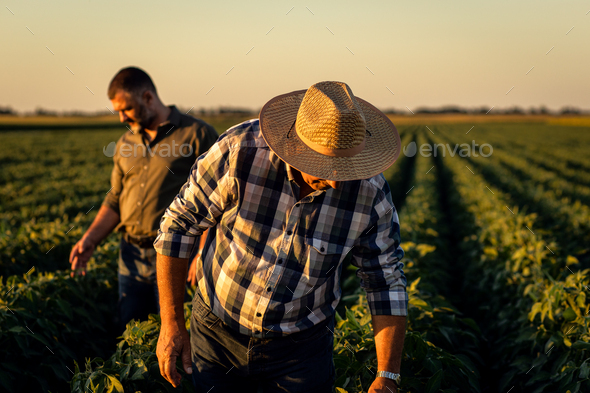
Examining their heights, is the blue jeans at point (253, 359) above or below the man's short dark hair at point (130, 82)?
below

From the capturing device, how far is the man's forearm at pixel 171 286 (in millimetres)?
1527

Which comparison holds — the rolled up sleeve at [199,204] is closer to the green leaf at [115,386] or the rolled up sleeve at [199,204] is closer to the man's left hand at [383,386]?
the green leaf at [115,386]

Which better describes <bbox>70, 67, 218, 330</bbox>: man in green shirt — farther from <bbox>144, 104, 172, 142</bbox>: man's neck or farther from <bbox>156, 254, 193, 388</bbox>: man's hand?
<bbox>156, 254, 193, 388</bbox>: man's hand

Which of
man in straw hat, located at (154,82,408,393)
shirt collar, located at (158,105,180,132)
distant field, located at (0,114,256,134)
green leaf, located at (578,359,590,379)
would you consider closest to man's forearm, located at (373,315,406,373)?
man in straw hat, located at (154,82,408,393)

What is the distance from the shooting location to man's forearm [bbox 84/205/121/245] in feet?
9.43

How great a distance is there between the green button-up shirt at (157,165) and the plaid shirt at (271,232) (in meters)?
1.34

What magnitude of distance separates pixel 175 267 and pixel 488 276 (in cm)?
426

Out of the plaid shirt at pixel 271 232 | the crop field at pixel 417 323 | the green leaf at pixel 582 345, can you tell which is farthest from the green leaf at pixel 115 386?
the green leaf at pixel 582 345

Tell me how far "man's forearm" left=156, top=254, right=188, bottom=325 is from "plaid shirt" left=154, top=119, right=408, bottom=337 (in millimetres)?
54

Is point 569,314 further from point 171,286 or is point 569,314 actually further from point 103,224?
point 103,224

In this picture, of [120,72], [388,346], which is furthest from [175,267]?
[120,72]

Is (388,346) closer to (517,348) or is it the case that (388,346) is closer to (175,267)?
(175,267)

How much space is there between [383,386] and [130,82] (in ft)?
7.90

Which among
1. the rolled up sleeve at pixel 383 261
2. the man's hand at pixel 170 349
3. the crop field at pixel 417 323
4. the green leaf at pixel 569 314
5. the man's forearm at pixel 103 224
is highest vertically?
the rolled up sleeve at pixel 383 261
